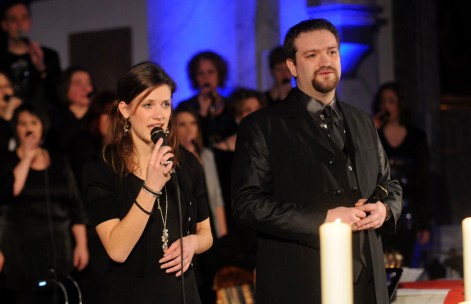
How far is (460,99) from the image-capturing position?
894cm

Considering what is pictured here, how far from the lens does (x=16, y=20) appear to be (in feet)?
26.4

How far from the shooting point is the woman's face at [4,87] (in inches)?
283

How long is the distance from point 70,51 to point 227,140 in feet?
15.2

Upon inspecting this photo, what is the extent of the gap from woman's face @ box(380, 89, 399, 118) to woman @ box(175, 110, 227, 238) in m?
1.53

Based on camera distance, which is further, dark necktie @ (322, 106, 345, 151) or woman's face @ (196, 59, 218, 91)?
woman's face @ (196, 59, 218, 91)

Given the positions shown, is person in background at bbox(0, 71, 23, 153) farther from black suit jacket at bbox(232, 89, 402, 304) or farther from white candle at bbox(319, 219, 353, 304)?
white candle at bbox(319, 219, 353, 304)

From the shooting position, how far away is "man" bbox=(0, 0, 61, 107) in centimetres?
804

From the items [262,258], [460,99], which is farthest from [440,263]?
[262,258]

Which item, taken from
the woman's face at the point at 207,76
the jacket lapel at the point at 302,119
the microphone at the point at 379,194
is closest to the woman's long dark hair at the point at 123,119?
the jacket lapel at the point at 302,119

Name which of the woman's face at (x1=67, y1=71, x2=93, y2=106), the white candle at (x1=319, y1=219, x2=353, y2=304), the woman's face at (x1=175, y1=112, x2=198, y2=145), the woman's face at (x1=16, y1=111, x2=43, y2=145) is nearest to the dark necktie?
the white candle at (x1=319, y1=219, x2=353, y2=304)

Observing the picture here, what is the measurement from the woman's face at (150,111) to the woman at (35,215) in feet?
8.25

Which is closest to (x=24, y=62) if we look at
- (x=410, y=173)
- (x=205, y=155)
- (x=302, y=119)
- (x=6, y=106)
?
(x=6, y=106)

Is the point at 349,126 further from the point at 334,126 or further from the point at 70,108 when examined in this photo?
the point at 70,108

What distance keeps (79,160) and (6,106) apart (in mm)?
792
